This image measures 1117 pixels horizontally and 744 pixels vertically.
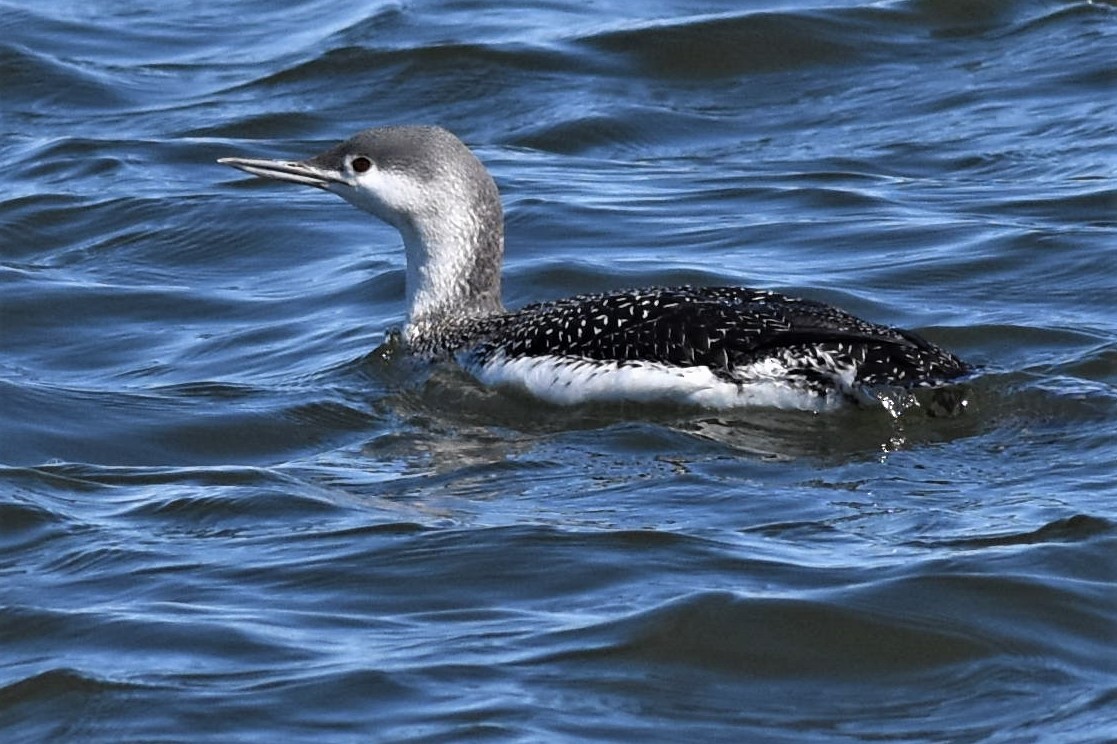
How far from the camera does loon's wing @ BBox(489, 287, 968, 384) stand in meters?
8.35

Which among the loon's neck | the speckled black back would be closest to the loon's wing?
the speckled black back

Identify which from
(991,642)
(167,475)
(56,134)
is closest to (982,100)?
(56,134)

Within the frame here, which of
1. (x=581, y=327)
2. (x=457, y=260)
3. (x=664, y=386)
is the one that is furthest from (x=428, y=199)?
(x=664, y=386)

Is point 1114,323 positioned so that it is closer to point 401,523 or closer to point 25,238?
point 401,523

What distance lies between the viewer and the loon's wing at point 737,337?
8.35 meters

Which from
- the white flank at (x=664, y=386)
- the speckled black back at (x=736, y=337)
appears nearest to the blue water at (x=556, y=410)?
the white flank at (x=664, y=386)

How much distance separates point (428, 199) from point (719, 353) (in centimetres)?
183

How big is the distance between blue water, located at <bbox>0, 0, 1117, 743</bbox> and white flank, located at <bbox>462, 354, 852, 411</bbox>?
0.21 feet

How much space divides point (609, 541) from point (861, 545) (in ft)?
2.45

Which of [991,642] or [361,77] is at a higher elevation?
[361,77]

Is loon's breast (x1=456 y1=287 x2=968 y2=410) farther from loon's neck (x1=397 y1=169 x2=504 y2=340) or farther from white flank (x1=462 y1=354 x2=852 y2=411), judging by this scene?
loon's neck (x1=397 y1=169 x2=504 y2=340)

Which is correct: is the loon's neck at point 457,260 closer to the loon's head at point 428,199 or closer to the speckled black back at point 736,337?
the loon's head at point 428,199

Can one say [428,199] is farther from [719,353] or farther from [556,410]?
[719,353]

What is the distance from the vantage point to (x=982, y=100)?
13.7 metres
